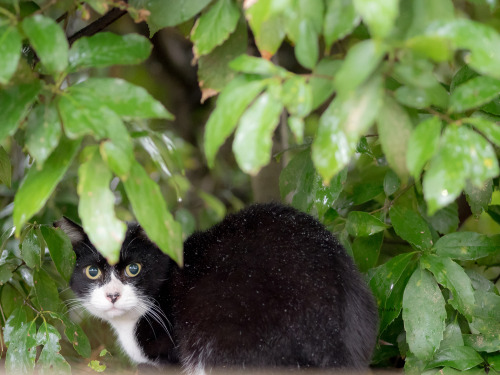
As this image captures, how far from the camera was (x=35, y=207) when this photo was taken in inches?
42.2

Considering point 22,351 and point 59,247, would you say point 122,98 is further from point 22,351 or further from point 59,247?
point 22,351

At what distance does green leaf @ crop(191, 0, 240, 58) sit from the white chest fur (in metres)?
1.14

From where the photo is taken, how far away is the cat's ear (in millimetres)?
2021

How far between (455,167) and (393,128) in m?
0.14

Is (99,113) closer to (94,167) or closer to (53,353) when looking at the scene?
(94,167)

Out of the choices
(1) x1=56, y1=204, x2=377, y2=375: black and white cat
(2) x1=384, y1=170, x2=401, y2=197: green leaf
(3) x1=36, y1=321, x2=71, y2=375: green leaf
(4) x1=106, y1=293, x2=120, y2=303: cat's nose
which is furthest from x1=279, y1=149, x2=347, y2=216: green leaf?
(3) x1=36, y1=321, x2=71, y2=375: green leaf

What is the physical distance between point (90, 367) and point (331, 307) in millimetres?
892

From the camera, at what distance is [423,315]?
5.47 ft

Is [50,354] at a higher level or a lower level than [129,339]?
higher

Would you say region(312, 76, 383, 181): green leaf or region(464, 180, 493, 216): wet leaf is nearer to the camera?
region(312, 76, 383, 181): green leaf

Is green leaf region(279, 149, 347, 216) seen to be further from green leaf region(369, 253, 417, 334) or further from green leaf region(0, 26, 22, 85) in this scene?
green leaf region(0, 26, 22, 85)

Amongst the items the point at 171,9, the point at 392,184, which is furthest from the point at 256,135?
the point at 392,184

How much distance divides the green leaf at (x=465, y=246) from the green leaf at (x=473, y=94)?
75cm

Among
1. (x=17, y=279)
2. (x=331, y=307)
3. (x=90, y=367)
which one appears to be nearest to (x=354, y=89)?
(x=331, y=307)
